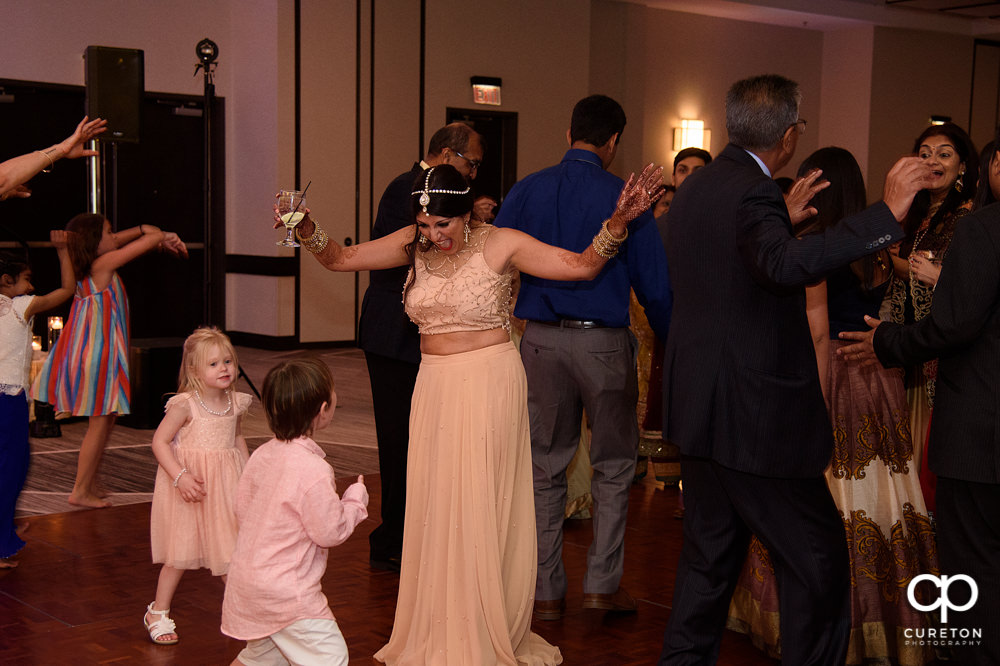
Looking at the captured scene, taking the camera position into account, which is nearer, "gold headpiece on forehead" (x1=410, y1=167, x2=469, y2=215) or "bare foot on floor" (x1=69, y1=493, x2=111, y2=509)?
"gold headpiece on forehead" (x1=410, y1=167, x2=469, y2=215)

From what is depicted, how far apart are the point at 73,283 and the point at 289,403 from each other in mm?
3244

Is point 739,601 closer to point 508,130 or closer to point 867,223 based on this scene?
point 867,223

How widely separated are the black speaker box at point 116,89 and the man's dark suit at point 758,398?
5.68 meters

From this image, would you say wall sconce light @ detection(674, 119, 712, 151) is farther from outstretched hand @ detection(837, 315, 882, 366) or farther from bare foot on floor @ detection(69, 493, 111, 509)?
outstretched hand @ detection(837, 315, 882, 366)

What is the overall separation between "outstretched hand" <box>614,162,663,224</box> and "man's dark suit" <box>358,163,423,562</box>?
1.43 meters

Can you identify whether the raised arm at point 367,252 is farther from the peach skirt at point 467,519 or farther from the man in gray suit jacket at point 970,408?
the man in gray suit jacket at point 970,408

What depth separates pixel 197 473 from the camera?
3.73 meters

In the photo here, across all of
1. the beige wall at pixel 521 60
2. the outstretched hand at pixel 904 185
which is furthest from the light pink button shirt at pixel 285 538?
the beige wall at pixel 521 60

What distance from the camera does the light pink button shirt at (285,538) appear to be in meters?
2.55

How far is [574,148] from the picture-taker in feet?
12.7

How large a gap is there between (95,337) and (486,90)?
278 inches

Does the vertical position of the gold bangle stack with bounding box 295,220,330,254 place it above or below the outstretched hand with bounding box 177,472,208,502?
above

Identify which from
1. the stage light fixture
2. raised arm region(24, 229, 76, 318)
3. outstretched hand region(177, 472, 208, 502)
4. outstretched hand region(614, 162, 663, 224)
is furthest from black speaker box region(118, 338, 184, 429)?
outstretched hand region(614, 162, 663, 224)

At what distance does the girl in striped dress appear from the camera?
5.39 metres
